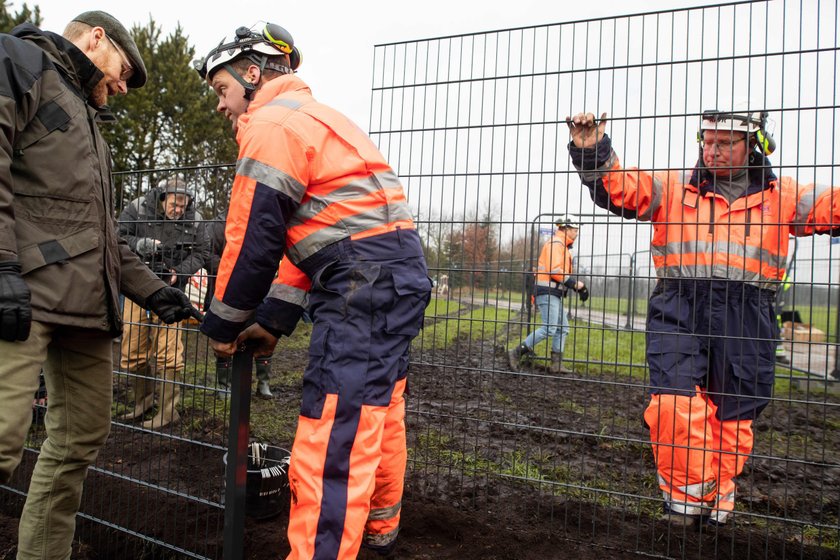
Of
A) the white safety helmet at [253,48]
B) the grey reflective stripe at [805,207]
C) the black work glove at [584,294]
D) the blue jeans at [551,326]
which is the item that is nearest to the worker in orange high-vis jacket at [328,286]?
the white safety helmet at [253,48]

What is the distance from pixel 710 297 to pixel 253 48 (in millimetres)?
2283

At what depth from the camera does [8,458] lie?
1839 mm

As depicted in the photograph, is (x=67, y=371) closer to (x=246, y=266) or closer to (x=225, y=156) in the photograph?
(x=246, y=266)

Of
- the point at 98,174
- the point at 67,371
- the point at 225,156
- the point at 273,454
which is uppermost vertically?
the point at 225,156

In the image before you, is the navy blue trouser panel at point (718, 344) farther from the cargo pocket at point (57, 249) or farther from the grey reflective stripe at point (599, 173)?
the cargo pocket at point (57, 249)

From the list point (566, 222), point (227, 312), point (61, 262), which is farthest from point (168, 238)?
point (566, 222)

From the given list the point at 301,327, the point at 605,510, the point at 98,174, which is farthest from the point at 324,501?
the point at 301,327

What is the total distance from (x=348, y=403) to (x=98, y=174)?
A: 128 centimetres

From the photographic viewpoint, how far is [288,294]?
7.15 feet

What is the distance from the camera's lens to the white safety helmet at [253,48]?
2.25 metres

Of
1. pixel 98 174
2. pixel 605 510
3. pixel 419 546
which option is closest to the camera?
pixel 98 174

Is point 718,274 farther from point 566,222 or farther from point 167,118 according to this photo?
point 167,118

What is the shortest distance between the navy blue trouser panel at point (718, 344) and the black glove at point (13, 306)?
2.62 m

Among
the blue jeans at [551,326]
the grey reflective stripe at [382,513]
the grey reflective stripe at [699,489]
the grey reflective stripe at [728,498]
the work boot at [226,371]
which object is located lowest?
the grey reflective stripe at [728,498]
